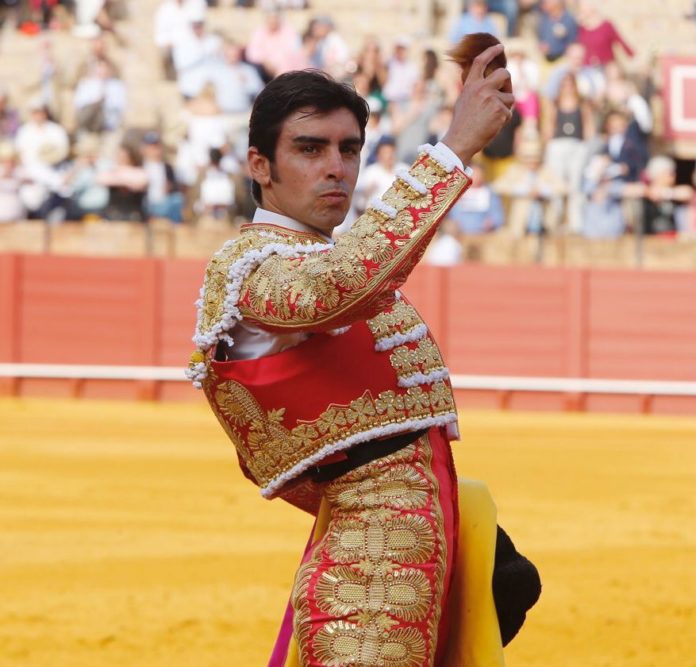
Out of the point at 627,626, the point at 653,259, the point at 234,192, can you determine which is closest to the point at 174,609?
the point at 627,626

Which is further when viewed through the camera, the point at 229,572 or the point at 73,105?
the point at 73,105

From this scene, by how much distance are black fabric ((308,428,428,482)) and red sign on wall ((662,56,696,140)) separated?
10.00m

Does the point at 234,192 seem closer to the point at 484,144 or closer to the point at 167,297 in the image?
the point at 167,297

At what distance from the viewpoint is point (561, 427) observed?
9930 mm

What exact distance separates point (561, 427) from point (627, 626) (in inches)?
233

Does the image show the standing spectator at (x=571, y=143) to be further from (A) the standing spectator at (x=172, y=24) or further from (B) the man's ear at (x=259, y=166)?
(B) the man's ear at (x=259, y=166)

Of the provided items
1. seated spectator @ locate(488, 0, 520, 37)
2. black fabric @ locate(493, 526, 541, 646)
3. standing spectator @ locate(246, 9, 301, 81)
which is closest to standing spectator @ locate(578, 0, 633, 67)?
seated spectator @ locate(488, 0, 520, 37)

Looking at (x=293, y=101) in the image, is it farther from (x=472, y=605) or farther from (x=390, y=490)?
(x=472, y=605)

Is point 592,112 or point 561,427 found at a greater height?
point 592,112

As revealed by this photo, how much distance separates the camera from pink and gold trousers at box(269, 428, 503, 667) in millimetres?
1788

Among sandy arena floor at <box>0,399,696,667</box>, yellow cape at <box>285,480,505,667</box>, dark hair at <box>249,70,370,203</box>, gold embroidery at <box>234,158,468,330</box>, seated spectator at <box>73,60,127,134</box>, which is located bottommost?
sandy arena floor at <box>0,399,696,667</box>

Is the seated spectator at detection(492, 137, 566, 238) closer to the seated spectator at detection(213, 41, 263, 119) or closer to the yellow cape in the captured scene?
the seated spectator at detection(213, 41, 263, 119)

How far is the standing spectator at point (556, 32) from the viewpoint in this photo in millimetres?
11212

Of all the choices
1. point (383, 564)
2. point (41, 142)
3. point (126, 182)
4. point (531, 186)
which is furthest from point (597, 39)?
point (383, 564)
